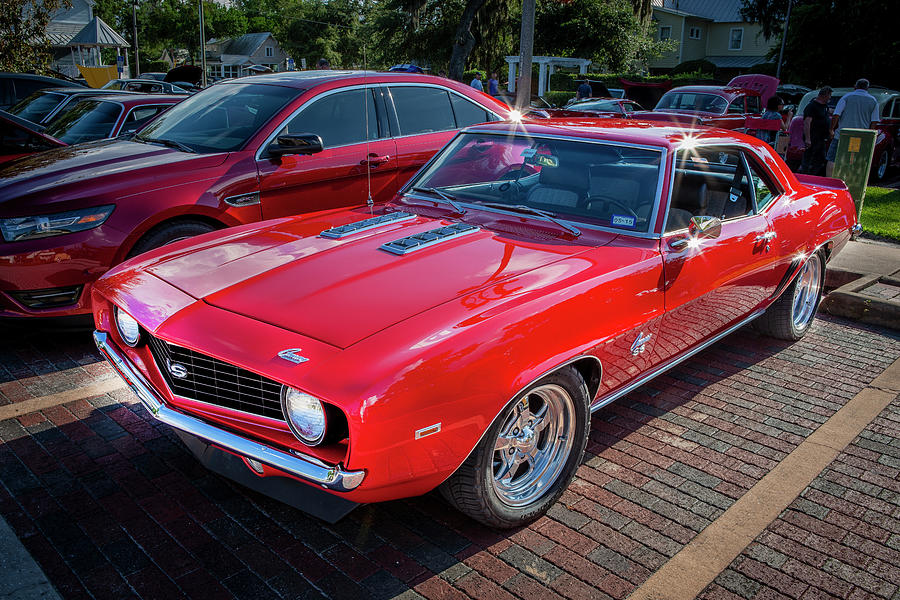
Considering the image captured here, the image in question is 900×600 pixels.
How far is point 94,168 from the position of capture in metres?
4.92

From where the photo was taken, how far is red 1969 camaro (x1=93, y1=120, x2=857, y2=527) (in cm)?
247

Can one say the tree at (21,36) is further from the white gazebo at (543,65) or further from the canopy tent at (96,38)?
the canopy tent at (96,38)

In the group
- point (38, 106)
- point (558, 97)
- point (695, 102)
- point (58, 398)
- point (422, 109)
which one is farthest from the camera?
point (558, 97)

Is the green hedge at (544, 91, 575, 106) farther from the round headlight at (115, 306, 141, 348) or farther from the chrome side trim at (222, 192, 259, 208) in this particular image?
the round headlight at (115, 306, 141, 348)

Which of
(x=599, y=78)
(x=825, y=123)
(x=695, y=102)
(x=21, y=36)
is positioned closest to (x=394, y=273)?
(x=825, y=123)

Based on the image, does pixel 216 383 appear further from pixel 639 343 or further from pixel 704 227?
pixel 704 227

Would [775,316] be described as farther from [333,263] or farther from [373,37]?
[373,37]

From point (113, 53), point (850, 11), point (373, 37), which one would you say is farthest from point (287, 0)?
point (850, 11)

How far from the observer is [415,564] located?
2.81 metres

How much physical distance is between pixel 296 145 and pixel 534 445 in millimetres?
2925

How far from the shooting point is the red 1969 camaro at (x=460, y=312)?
97.3 inches

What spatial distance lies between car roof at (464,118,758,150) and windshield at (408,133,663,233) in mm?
67

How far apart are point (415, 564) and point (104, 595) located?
1.15 metres

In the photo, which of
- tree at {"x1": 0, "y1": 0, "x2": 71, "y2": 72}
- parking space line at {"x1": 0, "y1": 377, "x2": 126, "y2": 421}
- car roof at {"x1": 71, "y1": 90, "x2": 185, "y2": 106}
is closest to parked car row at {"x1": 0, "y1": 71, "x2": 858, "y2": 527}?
parking space line at {"x1": 0, "y1": 377, "x2": 126, "y2": 421}
